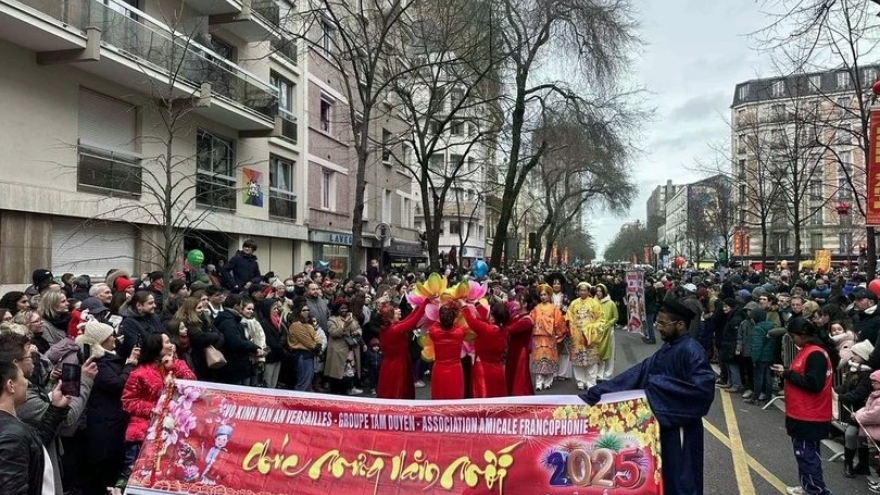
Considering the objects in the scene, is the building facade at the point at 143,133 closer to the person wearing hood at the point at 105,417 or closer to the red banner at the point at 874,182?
the person wearing hood at the point at 105,417

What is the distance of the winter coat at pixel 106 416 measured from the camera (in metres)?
4.89

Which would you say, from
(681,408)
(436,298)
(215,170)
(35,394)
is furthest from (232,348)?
(215,170)

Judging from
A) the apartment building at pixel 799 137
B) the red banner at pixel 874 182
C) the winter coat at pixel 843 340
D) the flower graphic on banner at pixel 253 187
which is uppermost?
the apartment building at pixel 799 137

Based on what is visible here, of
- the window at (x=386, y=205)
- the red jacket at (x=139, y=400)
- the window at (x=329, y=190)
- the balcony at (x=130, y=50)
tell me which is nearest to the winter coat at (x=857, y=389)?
the red jacket at (x=139, y=400)

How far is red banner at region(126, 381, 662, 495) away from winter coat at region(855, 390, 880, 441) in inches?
119

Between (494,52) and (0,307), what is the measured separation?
15743 mm

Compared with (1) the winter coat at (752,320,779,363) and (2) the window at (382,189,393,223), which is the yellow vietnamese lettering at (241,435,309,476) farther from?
(2) the window at (382,189,393,223)

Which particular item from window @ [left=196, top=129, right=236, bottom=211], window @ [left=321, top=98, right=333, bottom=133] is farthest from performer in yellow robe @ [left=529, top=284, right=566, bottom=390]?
→ window @ [left=321, top=98, right=333, bottom=133]

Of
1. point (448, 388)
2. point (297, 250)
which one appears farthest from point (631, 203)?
point (448, 388)

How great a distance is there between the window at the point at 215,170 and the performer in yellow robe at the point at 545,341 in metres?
10.4

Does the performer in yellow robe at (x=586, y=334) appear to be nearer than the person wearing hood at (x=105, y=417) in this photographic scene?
No

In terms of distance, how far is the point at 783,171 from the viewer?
21.2 m

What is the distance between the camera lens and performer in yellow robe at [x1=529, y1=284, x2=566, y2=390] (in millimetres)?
11500

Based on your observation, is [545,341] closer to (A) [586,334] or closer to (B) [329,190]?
(A) [586,334]
